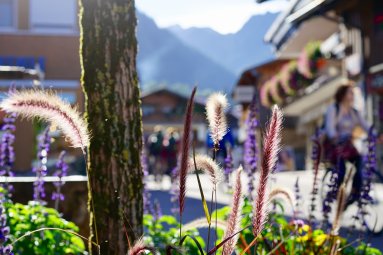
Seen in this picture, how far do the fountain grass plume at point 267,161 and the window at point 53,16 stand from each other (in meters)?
48.2

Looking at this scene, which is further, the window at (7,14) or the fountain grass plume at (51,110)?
the window at (7,14)

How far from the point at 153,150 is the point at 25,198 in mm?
17417

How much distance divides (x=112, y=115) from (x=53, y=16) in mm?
47347

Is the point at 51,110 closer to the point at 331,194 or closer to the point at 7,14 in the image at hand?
the point at 331,194

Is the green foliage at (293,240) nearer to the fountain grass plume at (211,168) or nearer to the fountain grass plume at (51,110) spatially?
the fountain grass plume at (211,168)

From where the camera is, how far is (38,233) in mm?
4629

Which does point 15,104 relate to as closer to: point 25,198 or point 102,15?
point 102,15

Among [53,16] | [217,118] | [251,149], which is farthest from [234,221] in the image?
[53,16]

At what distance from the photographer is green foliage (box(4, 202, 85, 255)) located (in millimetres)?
4426

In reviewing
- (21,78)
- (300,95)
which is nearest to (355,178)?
(300,95)

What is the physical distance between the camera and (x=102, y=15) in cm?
383

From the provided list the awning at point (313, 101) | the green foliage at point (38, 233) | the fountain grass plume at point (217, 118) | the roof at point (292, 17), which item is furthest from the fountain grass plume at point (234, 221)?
the awning at point (313, 101)

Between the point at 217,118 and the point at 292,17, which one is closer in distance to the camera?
the point at 217,118

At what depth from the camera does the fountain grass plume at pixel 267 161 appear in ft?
6.76
